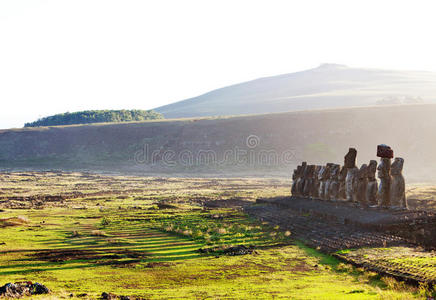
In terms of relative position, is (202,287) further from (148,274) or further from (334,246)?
(334,246)

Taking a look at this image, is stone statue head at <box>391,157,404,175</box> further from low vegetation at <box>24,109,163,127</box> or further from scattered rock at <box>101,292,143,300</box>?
low vegetation at <box>24,109,163,127</box>

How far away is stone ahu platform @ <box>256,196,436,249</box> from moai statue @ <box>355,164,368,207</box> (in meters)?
0.47

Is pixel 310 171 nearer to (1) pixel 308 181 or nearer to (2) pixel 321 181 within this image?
(1) pixel 308 181

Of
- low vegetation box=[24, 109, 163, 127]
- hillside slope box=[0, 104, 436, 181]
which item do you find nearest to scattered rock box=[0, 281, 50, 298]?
hillside slope box=[0, 104, 436, 181]

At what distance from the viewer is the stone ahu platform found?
18266mm

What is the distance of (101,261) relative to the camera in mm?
15250

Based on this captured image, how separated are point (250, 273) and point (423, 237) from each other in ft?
26.2

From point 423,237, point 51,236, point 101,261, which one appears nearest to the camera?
point 101,261

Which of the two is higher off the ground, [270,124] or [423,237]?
[270,124]

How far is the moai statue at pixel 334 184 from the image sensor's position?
27.6 meters

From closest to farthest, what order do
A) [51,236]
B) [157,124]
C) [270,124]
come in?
[51,236] → [270,124] → [157,124]

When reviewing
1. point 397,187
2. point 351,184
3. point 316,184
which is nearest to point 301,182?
point 316,184

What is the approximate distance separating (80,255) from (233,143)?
243ft

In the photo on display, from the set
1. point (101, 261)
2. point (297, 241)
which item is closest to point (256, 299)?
point (101, 261)
